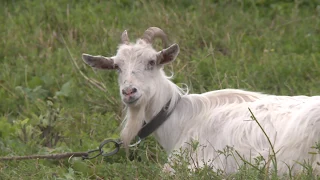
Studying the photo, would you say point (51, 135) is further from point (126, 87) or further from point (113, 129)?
point (126, 87)

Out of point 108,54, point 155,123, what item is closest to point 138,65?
point 155,123

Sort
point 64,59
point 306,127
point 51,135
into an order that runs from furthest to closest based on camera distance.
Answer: point 64,59 → point 51,135 → point 306,127

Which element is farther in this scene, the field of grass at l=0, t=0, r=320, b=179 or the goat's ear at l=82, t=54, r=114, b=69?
the field of grass at l=0, t=0, r=320, b=179

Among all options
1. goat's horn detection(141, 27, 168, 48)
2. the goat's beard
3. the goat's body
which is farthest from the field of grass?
goat's horn detection(141, 27, 168, 48)

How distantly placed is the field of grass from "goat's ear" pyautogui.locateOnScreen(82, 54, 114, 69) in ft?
2.47

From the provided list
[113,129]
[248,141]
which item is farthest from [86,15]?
[248,141]

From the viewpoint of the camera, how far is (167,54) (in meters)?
7.52

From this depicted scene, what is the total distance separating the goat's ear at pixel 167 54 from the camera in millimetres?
7488

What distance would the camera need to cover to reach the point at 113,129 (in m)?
8.47

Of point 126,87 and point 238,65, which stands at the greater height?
point 126,87

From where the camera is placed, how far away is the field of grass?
7798 mm

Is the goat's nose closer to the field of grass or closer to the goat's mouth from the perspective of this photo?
the goat's mouth

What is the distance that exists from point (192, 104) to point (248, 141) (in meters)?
0.78

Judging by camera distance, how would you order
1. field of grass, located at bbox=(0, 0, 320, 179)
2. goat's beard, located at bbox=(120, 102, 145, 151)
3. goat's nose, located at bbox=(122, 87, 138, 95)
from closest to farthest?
1. goat's nose, located at bbox=(122, 87, 138, 95)
2. goat's beard, located at bbox=(120, 102, 145, 151)
3. field of grass, located at bbox=(0, 0, 320, 179)
